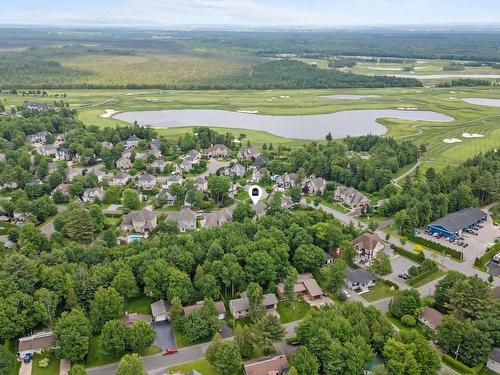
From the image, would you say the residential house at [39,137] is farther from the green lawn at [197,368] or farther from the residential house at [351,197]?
the green lawn at [197,368]

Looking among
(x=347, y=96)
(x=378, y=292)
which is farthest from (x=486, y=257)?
(x=347, y=96)

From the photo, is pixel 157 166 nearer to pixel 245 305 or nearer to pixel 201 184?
pixel 201 184

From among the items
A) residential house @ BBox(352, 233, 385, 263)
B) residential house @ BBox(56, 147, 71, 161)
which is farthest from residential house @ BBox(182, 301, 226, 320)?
residential house @ BBox(56, 147, 71, 161)

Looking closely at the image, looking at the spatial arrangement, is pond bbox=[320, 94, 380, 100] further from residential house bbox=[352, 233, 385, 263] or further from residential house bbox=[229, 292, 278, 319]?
residential house bbox=[229, 292, 278, 319]

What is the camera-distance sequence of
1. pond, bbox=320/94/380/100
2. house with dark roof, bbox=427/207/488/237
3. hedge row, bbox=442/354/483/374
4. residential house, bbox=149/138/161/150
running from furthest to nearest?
pond, bbox=320/94/380/100 < residential house, bbox=149/138/161/150 < house with dark roof, bbox=427/207/488/237 < hedge row, bbox=442/354/483/374

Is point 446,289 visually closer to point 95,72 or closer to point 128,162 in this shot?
point 128,162

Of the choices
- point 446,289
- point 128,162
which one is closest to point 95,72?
point 128,162

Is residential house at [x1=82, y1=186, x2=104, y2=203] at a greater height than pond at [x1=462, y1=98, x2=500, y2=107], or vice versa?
pond at [x1=462, y1=98, x2=500, y2=107]
